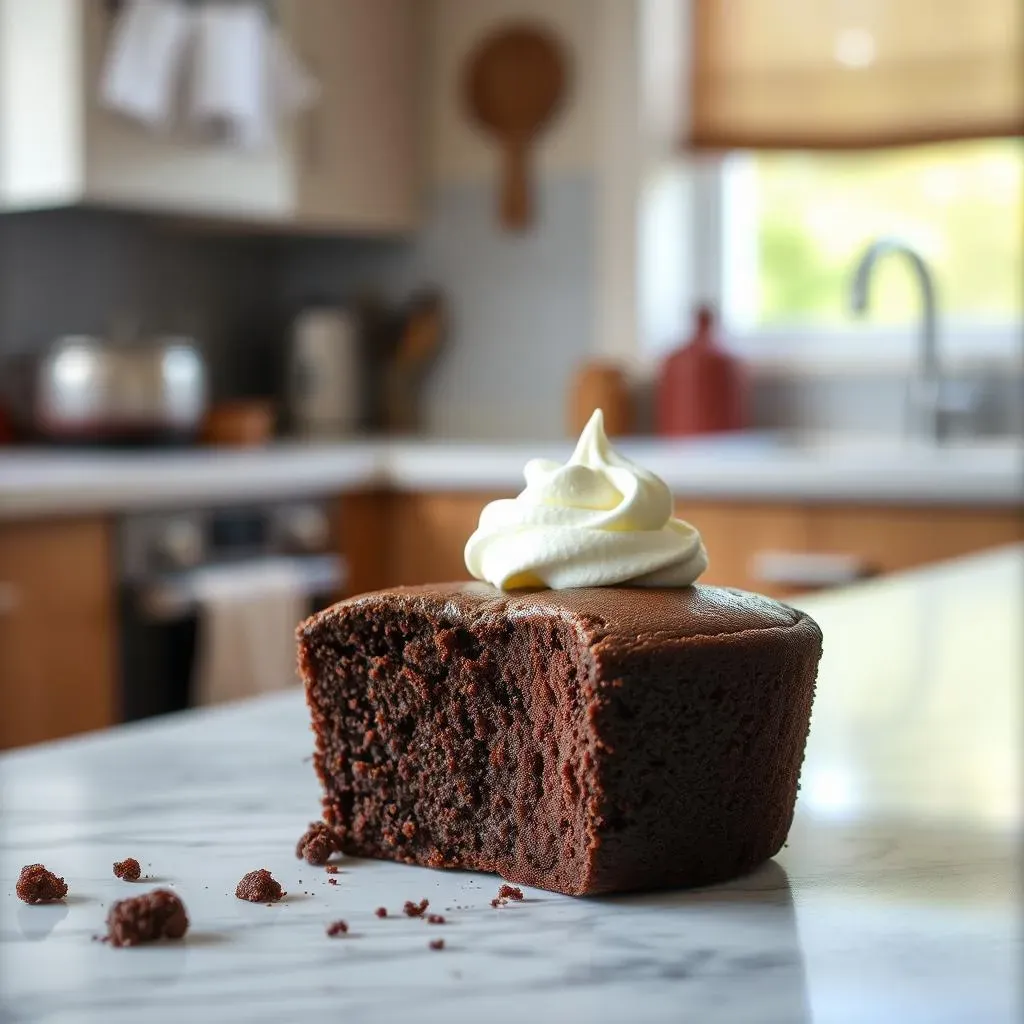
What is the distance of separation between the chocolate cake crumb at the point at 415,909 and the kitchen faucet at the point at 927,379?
2.57 metres

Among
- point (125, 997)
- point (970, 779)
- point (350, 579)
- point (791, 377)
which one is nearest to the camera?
point (125, 997)

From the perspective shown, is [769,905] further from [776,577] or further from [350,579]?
[350,579]

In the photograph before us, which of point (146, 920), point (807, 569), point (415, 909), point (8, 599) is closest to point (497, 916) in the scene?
→ point (415, 909)

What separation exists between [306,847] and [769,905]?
0.72 feet

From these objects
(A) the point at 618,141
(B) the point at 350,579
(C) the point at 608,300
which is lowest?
(B) the point at 350,579

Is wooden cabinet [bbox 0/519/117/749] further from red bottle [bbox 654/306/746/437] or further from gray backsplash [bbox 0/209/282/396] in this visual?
red bottle [bbox 654/306/746/437]

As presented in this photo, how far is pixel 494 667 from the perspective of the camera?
0.72 m

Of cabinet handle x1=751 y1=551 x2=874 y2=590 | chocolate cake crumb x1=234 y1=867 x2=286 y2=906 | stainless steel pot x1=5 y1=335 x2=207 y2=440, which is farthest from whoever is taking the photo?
stainless steel pot x1=5 y1=335 x2=207 y2=440

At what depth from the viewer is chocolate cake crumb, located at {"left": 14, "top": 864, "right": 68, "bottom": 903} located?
2.14 ft

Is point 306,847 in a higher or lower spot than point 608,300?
lower

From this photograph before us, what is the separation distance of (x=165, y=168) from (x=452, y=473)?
90 cm

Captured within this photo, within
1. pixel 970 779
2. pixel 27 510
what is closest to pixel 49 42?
pixel 27 510

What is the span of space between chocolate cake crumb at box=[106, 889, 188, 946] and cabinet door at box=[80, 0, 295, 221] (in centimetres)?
269

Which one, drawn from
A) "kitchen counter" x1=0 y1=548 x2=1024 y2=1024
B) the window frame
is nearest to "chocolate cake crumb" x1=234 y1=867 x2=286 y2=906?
"kitchen counter" x1=0 y1=548 x2=1024 y2=1024
